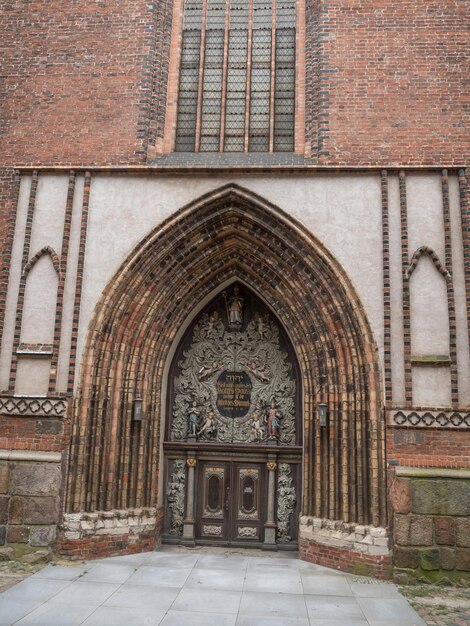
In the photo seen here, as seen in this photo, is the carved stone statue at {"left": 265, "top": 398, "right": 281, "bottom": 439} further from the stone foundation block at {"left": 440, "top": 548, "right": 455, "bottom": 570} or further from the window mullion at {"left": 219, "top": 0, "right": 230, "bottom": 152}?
the window mullion at {"left": 219, "top": 0, "right": 230, "bottom": 152}

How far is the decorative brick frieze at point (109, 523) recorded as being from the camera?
7801 mm

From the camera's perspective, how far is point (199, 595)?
259 inches

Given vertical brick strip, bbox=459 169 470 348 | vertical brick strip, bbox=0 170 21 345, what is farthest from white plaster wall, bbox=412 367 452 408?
vertical brick strip, bbox=0 170 21 345

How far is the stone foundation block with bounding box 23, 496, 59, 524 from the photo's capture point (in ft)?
25.5

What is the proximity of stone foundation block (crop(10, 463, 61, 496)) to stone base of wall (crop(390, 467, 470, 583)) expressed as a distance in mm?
4609

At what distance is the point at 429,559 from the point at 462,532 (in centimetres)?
56

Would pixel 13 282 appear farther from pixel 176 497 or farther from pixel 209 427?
pixel 176 497

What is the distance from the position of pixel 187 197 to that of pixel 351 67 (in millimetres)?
3407

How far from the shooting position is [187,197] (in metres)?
8.72

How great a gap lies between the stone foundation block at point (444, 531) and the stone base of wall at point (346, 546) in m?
0.65

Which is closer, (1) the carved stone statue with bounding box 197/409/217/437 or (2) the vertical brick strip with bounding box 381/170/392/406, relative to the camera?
(2) the vertical brick strip with bounding box 381/170/392/406

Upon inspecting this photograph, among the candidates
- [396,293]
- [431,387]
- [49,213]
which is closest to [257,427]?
[431,387]

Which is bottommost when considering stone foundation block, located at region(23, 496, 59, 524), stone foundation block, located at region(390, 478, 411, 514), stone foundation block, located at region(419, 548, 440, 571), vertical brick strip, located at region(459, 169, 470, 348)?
stone foundation block, located at region(419, 548, 440, 571)

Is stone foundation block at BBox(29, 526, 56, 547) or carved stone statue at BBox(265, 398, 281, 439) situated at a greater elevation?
carved stone statue at BBox(265, 398, 281, 439)
